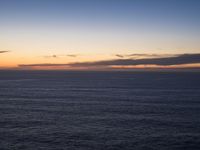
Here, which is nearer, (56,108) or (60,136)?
(60,136)

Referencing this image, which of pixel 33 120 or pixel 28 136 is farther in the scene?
pixel 33 120

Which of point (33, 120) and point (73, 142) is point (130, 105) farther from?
point (73, 142)

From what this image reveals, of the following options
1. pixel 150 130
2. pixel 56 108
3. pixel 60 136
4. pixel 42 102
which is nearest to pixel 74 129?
pixel 60 136

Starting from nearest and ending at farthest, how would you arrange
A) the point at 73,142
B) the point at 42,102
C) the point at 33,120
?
the point at 73,142 → the point at 33,120 → the point at 42,102

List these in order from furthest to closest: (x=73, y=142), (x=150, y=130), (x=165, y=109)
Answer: (x=165, y=109)
(x=150, y=130)
(x=73, y=142)

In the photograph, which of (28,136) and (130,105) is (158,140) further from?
(130,105)

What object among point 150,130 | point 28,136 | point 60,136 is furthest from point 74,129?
point 150,130

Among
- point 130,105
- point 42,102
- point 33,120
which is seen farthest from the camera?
point 42,102

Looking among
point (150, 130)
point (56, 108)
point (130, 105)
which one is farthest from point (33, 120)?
point (130, 105)

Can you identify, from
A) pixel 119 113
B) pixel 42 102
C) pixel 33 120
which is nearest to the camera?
pixel 33 120
